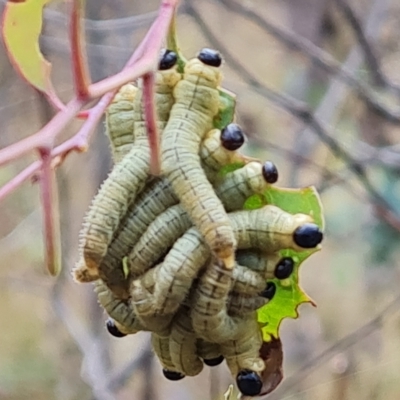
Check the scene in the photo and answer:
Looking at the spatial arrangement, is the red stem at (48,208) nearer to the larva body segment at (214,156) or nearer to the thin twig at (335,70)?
the larva body segment at (214,156)

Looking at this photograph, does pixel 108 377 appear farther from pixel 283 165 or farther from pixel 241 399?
pixel 241 399

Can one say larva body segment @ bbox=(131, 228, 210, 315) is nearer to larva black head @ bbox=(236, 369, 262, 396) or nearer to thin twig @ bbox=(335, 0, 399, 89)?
larva black head @ bbox=(236, 369, 262, 396)

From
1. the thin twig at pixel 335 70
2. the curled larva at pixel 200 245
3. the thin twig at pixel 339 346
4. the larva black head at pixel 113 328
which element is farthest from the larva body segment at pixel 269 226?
the thin twig at pixel 339 346

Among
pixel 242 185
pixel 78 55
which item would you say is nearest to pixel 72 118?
pixel 78 55

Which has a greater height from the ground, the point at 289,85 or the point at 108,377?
the point at 289,85

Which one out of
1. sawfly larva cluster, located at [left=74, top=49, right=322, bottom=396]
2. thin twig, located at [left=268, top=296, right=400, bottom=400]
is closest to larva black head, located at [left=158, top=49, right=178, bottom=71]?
sawfly larva cluster, located at [left=74, top=49, right=322, bottom=396]

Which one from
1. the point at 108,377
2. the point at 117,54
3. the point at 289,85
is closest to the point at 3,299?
the point at 108,377

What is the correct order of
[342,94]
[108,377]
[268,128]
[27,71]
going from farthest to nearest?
[268,128] < [342,94] < [108,377] < [27,71]

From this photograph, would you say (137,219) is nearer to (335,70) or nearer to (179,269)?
(179,269)
